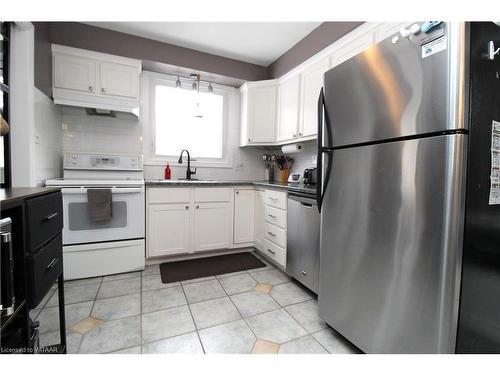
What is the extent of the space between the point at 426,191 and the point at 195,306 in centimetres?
164

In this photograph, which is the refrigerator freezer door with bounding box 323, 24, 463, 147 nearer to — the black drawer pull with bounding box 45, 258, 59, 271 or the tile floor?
the tile floor

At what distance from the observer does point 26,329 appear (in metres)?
0.78

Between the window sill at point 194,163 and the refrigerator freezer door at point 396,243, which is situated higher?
the window sill at point 194,163

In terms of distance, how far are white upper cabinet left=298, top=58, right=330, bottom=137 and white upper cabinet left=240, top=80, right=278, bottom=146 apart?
537mm

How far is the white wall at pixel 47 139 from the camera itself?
1.92 metres

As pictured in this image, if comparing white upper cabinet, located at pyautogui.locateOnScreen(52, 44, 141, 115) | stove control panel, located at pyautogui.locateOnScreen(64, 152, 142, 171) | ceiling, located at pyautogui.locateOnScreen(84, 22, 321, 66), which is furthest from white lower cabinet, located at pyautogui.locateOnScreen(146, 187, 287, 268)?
ceiling, located at pyautogui.locateOnScreen(84, 22, 321, 66)

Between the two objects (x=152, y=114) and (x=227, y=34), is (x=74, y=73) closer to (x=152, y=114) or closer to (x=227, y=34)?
(x=152, y=114)

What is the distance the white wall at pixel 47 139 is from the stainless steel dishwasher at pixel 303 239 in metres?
2.19

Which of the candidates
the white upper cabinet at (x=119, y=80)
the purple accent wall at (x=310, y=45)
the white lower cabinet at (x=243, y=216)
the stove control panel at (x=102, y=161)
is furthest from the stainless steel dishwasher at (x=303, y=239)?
the white upper cabinet at (x=119, y=80)

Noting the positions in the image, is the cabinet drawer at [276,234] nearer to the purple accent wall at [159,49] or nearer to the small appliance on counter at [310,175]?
Answer: the small appliance on counter at [310,175]

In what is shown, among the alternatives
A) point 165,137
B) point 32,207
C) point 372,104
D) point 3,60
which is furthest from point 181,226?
point 372,104

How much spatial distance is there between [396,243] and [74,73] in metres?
3.00

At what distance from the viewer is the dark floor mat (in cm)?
224
